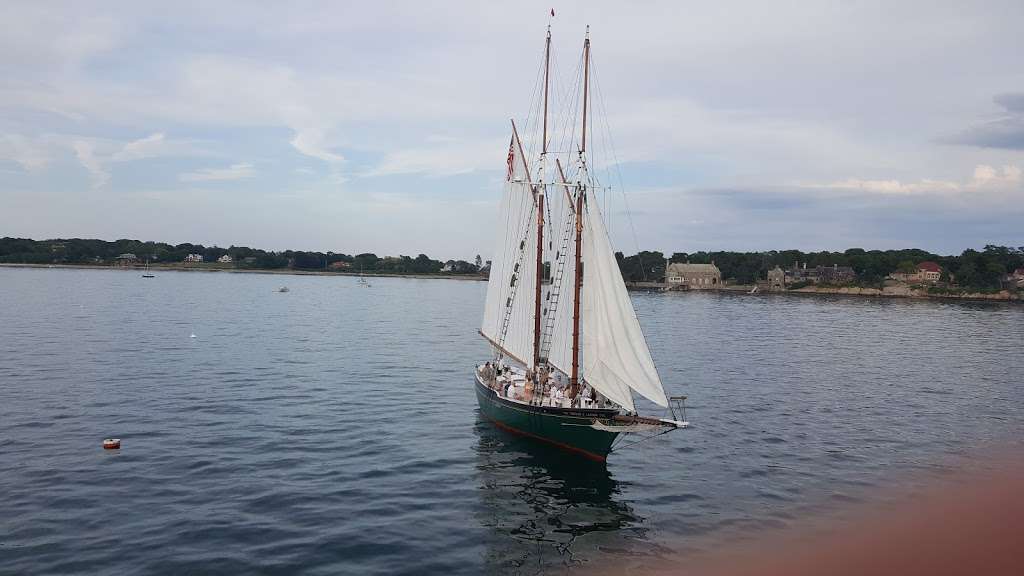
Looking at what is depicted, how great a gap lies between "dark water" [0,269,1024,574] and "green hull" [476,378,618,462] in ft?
2.91

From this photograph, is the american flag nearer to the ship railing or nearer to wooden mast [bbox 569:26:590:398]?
wooden mast [bbox 569:26:590:398]

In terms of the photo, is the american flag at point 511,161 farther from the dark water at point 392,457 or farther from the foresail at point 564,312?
the dark water at point 392,457

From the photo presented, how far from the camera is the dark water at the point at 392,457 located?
26.2 metres

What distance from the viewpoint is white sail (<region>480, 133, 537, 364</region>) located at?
45625 mm

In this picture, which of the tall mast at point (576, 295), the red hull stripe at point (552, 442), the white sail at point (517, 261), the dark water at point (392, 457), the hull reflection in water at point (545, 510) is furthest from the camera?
the white sail at point (517, 261)

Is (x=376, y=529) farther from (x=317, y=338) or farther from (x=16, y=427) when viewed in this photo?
(x=317, y=338)

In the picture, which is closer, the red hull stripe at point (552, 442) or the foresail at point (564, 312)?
the red hull stripe at point (552, 442)

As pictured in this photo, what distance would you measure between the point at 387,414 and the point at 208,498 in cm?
1885

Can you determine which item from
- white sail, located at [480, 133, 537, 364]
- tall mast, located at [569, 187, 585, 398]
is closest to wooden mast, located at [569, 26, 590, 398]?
tall mast, located at [569, 187, 585, 398]

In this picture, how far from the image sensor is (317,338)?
93.8 meters

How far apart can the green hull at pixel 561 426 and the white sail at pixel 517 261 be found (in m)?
5.25

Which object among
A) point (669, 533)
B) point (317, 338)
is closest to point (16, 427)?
point (669, 533)

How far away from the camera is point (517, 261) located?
4644cm

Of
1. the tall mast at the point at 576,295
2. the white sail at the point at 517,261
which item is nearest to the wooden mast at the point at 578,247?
the tall mast at the point at 576,295
